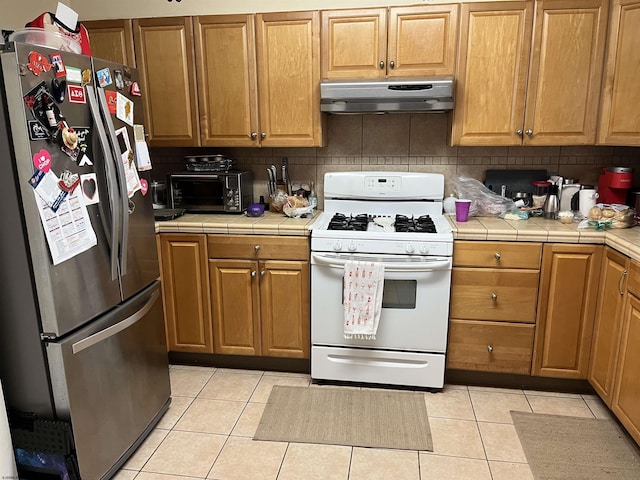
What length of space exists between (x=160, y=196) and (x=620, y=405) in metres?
2.79

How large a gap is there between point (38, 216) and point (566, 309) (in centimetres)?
241

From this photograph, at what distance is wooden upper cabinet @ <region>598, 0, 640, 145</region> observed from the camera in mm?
A: 2262

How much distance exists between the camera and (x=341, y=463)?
6.61 feet

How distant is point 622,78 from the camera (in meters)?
2.33

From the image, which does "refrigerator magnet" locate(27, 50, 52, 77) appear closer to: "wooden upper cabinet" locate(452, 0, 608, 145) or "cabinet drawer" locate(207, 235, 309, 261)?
"cabinet drawer" locate(207, 235, 309, 261)

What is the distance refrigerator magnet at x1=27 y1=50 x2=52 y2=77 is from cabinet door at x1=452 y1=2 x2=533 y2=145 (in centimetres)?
197

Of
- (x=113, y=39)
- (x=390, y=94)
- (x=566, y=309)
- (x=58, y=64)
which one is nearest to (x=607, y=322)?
(x=566, y=309)

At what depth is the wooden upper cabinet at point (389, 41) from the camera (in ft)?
8.14

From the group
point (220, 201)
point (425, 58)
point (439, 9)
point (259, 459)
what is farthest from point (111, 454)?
point (439, 9)

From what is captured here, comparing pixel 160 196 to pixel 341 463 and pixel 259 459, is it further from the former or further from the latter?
pixel 341 463

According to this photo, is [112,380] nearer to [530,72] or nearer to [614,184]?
[530,72]

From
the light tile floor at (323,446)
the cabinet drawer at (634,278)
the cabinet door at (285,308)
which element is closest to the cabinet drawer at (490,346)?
the light tile floor at (323,446)

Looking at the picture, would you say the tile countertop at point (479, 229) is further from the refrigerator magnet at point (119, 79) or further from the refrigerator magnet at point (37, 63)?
the refrigerator magnet at point (37, 63)

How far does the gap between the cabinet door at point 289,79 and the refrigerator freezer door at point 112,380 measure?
1.16 m
